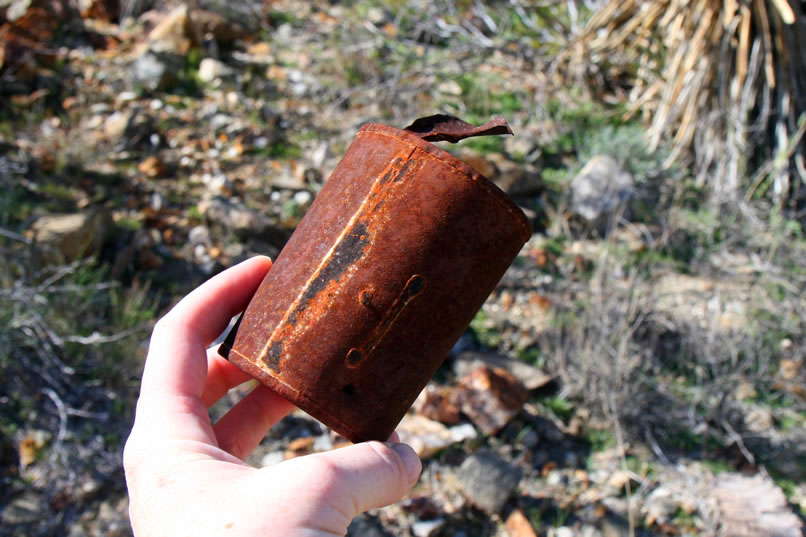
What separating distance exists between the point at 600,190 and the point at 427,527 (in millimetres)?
2450

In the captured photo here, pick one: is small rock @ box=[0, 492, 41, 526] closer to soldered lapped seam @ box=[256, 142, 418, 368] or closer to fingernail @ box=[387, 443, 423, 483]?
soldered lapped seam @ box=[256, 142, 418, 368]

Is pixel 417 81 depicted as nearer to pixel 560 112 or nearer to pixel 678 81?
pixel 560 112

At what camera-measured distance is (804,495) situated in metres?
3.09

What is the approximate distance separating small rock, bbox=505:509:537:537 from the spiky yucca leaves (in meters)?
2.62

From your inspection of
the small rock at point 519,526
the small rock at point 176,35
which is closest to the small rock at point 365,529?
the small rock at point 519,526

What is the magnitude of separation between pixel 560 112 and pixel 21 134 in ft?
12.2

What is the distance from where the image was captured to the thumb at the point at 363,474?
4.36 feet

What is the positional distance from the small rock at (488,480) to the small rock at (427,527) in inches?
6.7

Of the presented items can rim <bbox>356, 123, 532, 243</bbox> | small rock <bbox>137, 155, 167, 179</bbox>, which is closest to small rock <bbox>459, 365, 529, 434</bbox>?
can rim <bbox>356, 123, 532, 243</bbox>

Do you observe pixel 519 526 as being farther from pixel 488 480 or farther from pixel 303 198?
pixel 303 198

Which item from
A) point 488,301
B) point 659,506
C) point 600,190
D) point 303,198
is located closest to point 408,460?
point 659,506

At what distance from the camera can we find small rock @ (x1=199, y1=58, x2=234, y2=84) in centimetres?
550

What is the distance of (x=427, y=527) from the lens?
9.36 ft

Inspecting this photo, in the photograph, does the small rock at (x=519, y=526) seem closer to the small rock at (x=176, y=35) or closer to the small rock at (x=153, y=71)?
the small rock at (x=153, y=71)
